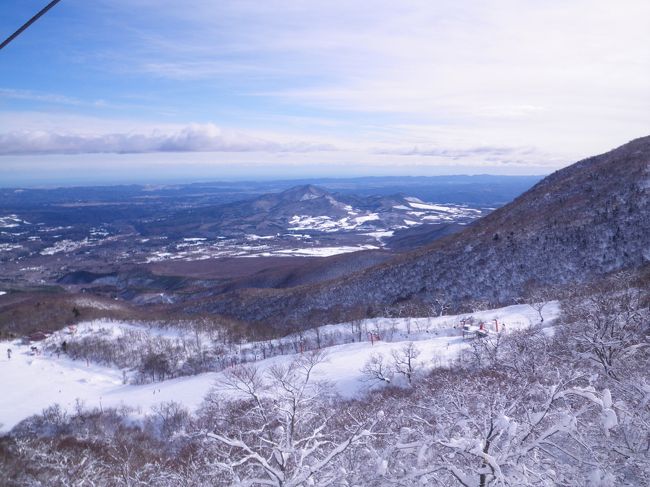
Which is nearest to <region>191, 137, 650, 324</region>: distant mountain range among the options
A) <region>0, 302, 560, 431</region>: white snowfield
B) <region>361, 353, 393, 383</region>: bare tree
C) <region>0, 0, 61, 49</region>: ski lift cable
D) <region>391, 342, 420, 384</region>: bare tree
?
<region>0, 302, 560, 431</region>: white snowfield

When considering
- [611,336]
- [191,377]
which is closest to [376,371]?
[611,336]

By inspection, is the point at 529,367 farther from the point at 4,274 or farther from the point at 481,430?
the point at 4,274

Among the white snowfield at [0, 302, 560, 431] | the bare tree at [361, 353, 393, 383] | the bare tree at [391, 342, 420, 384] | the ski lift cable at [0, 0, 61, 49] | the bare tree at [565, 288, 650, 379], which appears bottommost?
the white snowfield at [0, 302, 560, 431]

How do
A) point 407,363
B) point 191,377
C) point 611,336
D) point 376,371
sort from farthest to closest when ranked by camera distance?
point 191,377
point 407,363
point 376,371
point 611,336

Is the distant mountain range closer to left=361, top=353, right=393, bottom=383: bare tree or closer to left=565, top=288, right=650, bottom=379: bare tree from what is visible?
left=361, top=353, right=393, bottom=383: bare tree

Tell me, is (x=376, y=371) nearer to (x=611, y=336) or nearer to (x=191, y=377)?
(x=611, y=336)
